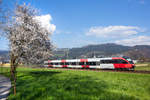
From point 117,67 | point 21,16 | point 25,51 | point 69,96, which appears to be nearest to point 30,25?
point 21,16

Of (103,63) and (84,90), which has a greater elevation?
(103,63)

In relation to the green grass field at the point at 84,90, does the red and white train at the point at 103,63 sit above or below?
above

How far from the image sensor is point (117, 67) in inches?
1090

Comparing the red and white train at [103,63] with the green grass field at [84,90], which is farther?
the red and white train at [103,63]

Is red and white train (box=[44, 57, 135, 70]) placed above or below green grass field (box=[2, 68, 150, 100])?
above

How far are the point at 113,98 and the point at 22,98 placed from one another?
6.70m

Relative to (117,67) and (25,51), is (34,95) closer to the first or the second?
(25,51)

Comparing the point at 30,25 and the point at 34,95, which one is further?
the point at 30,25

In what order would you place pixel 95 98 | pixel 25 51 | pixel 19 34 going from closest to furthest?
pixel 95 98 < pixel 25 51 < pixel 19 34

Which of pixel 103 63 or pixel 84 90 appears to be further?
pixel 103 63

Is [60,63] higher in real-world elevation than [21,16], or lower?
lower

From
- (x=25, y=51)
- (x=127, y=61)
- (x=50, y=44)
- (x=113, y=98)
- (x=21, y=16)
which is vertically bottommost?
(x=113, y=98)

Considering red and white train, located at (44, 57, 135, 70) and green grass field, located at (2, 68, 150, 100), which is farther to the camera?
red and white train, located at (44, 57, 135, 70)

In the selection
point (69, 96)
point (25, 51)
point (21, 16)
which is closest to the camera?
point (69, 96)
